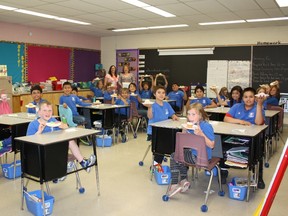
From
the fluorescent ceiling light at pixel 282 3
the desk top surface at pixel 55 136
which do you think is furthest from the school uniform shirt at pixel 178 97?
the desk top surface at pixel 55 136

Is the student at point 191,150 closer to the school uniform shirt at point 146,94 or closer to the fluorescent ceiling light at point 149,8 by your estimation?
the fluorescent ceiling light at point 149,8

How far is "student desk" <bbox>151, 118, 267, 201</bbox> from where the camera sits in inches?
141

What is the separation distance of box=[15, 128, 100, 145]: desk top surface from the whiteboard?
6868 mm

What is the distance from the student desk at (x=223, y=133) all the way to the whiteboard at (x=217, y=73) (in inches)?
226

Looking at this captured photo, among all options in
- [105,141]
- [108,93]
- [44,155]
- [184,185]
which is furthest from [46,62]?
[184,185]

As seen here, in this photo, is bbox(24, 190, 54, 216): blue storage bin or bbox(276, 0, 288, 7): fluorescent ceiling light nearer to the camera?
bbox(24, 190, 54, 216): blue storage bin

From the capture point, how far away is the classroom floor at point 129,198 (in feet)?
11.0

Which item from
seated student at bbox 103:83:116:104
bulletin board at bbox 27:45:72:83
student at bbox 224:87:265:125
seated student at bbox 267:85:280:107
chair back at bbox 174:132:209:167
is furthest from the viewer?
bulletin board at bbox 27:45:72:83

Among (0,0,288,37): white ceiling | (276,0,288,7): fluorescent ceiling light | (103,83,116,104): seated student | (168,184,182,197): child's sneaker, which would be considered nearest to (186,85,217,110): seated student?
(0,0,288,37): white ceiling

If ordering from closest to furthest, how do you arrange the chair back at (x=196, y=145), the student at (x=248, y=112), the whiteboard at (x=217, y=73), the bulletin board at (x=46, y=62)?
the chair back at (x=196, y=145), the student at (x=248, y=112), the bulletin board at (x=46, y=62), the whiteboard at (x=217, y=73)

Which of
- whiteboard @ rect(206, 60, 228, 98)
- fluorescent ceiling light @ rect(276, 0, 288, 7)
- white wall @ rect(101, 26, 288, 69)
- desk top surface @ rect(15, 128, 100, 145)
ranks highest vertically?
fluorescent ceiling light @ rect(276, 0, 288, 7)

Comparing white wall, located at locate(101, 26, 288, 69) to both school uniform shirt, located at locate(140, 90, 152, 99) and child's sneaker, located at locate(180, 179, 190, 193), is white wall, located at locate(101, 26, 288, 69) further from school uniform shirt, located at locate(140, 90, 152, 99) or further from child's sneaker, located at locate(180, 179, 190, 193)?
child's sneaker, located at locate(180, 179, 190, 193)

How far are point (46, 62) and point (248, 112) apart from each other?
711cm

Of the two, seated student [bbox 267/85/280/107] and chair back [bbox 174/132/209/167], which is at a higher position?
seated student [bbox 267/85/280/107]
